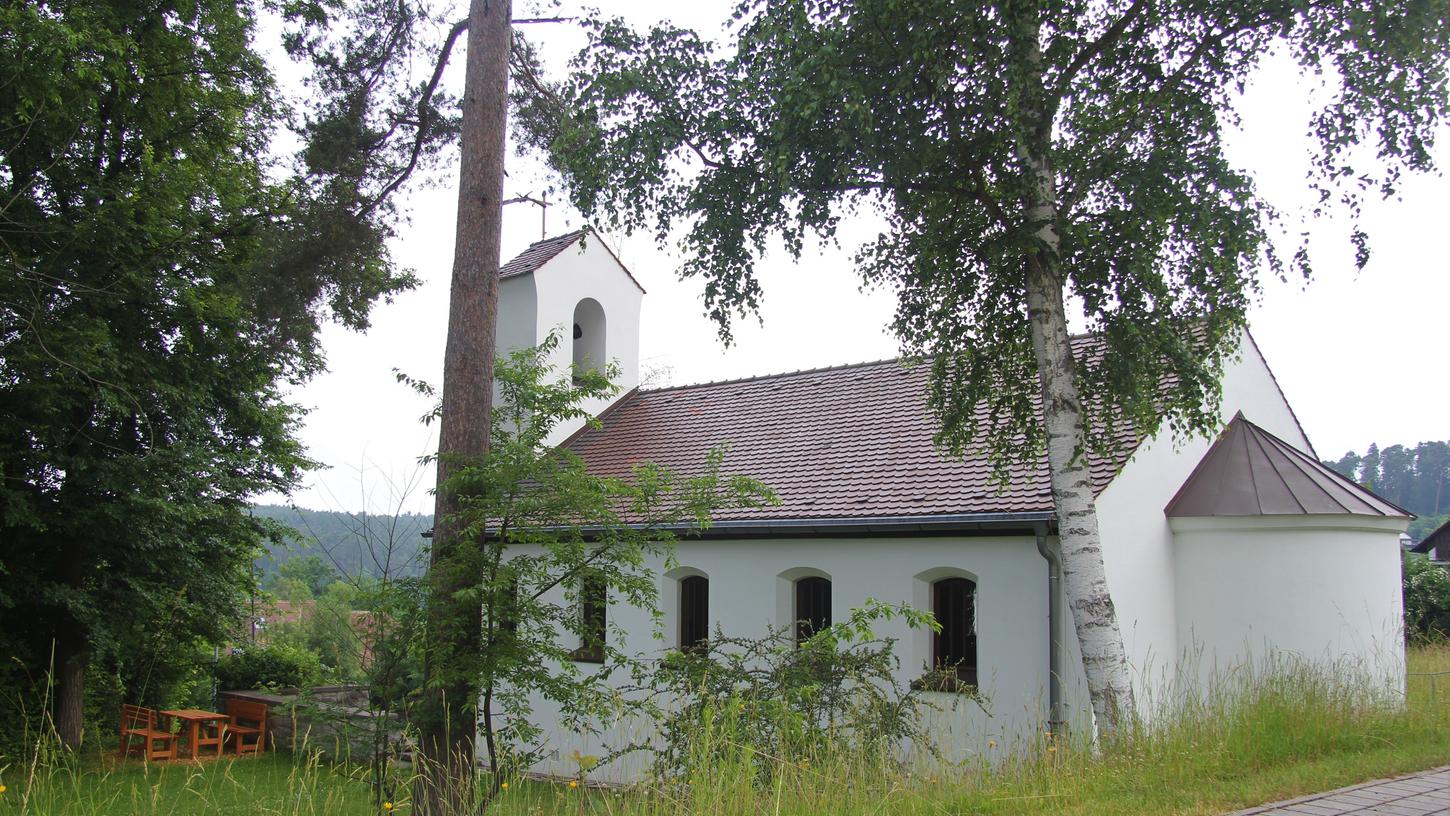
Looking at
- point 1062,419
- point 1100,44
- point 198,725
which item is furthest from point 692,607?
point 1100,44

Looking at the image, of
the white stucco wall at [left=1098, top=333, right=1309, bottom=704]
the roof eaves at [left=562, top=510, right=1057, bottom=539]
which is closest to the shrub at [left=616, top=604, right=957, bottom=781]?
the roof eaves at [left=562, top=510, right=1057, bottom=539]

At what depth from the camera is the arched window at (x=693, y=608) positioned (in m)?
15.2

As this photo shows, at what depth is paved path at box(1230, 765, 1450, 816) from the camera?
5500mm

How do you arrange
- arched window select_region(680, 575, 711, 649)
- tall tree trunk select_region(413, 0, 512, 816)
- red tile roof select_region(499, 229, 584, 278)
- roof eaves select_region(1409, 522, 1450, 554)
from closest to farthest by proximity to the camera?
tall tree trunk select_region(413, 0, 512, 816) → arched window select_region(680, 575, 711, 649) → red tile roof select_region(499, 229, 584, 278) → roof eaves select_region(1409, 522, 1450, 554)

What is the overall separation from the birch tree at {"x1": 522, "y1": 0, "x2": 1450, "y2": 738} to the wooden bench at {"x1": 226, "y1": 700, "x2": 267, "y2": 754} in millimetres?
11452

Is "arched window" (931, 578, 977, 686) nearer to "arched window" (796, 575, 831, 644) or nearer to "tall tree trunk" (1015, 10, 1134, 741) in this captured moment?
"arched window" (796, 575, 831, 644)

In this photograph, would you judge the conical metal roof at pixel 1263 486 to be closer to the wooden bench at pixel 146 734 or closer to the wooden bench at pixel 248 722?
the wooden bench at pixel 146 734

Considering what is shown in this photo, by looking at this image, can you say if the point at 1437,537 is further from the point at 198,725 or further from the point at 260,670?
the point at 198,725

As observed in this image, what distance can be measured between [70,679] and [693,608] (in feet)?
30.0

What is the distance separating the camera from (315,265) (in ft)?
42.1

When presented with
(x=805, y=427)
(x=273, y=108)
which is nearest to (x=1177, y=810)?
(x=805, y=427)

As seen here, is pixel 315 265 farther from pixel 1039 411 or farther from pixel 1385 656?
pixel 1385 656

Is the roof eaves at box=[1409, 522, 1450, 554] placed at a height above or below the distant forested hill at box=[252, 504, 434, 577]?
above

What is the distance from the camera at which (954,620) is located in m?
12.6
